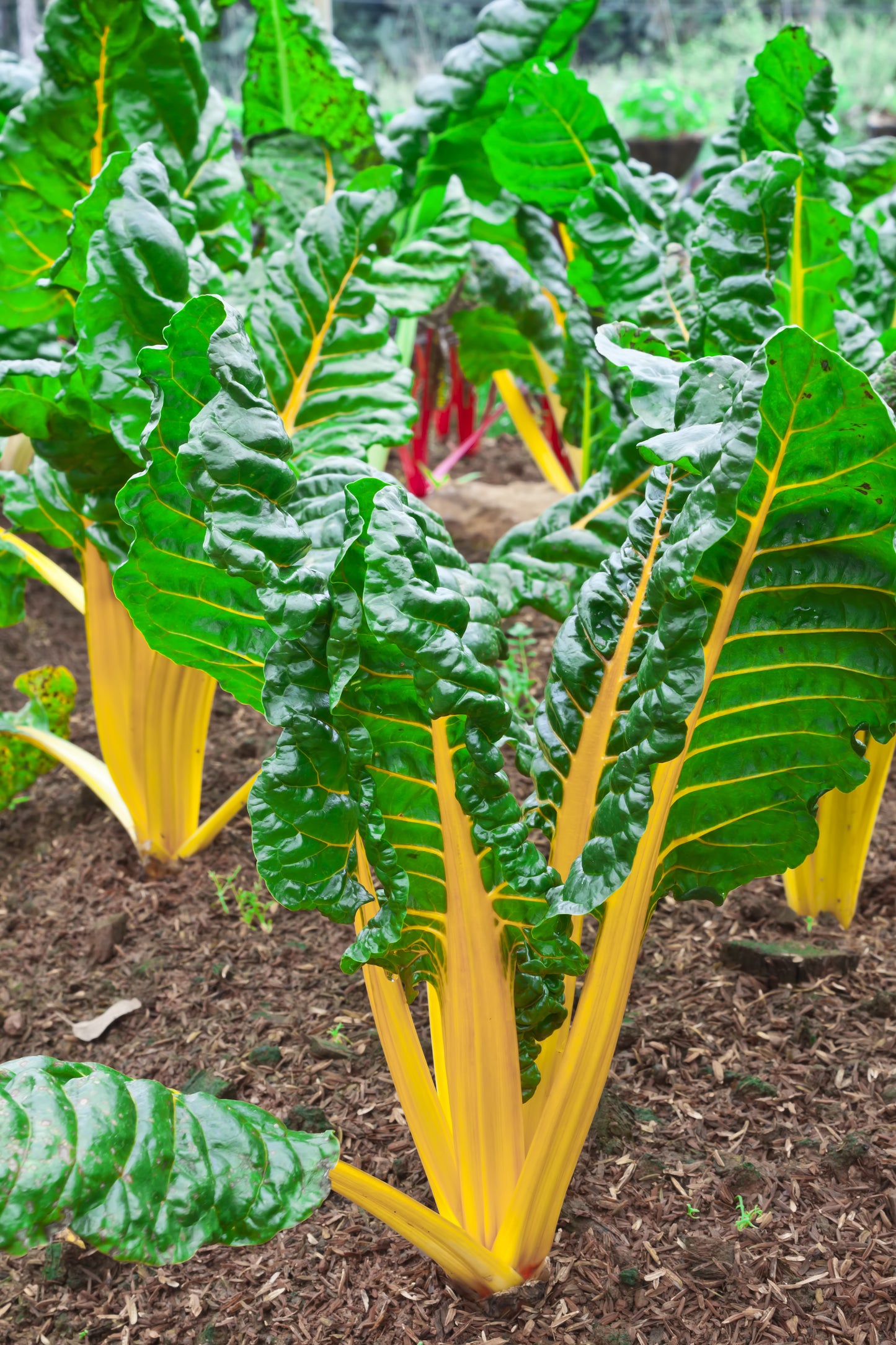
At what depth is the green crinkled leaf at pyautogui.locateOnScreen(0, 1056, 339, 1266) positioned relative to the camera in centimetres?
82

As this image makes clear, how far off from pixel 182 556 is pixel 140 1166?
0.63 metres

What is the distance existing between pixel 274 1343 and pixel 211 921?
0.79m

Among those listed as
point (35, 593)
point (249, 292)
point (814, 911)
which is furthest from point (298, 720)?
point (35, 593)

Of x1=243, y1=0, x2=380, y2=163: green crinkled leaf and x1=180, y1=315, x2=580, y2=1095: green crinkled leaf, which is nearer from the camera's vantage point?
x1=180, y1=315, x2=580, y2=1095: green crinkled leaf

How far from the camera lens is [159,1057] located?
1.56 m

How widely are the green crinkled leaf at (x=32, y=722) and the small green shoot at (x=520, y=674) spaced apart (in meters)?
0.92

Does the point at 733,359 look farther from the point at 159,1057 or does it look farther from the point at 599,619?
the point at 159,1057

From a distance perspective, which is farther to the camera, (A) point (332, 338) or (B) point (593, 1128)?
(A) point (332, 338)

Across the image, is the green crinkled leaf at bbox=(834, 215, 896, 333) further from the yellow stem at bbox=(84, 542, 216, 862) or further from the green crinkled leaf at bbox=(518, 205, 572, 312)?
the yellow stem at bbox=(84, 542, 216, 862)

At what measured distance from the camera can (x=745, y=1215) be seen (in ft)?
4.11

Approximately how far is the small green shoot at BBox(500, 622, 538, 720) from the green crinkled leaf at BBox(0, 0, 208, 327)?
3.85 ft

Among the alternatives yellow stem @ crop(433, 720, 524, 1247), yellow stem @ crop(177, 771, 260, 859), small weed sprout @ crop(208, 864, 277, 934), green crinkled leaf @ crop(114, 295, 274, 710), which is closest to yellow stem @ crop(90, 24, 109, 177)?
green crinkled leaf @ crop(114, 295, 274, 710)

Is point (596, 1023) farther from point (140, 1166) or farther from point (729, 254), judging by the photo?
point (729, 254)

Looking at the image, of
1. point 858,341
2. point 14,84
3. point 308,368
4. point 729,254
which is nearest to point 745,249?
point 729,254
